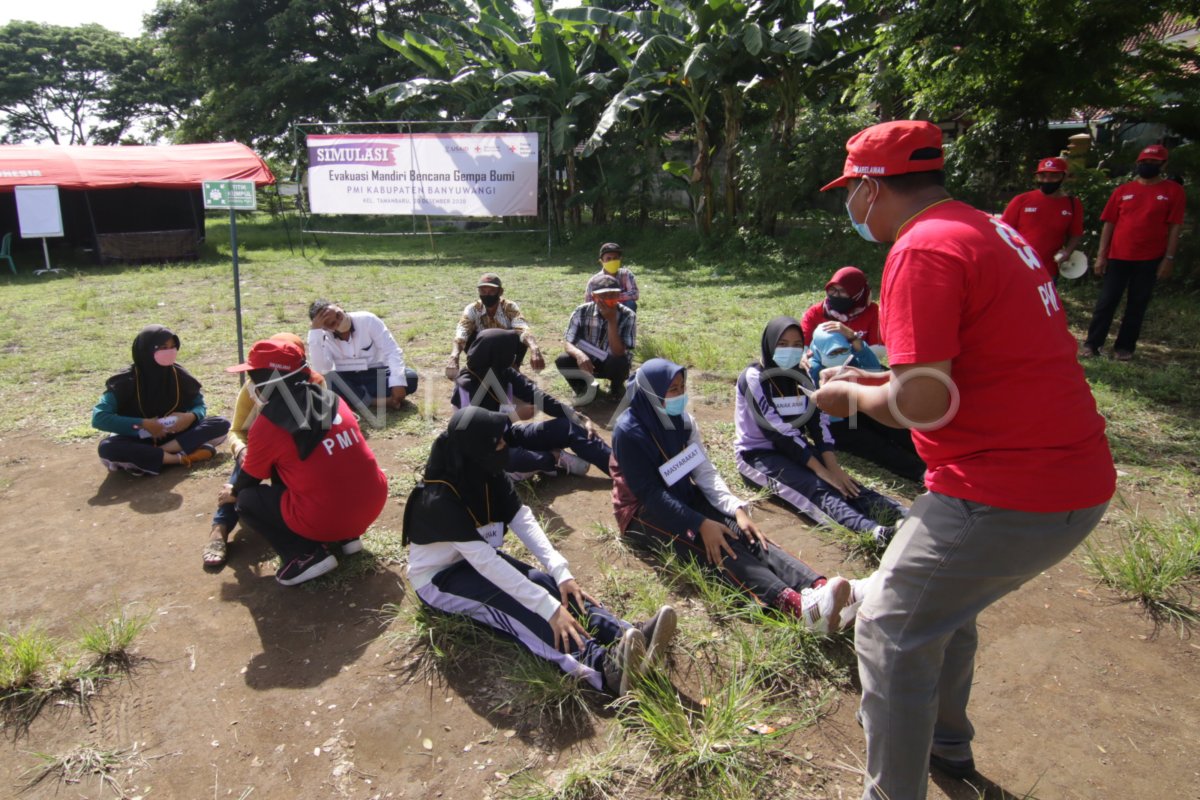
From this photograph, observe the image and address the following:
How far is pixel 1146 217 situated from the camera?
618 cm

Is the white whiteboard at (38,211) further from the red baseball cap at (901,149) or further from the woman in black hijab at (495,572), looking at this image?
the red baseball cap at (901,149)

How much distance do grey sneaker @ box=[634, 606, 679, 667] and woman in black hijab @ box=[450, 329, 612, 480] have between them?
77.7 inches

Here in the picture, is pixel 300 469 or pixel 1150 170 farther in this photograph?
pixel 1150 170

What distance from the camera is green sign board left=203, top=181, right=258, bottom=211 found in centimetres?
561

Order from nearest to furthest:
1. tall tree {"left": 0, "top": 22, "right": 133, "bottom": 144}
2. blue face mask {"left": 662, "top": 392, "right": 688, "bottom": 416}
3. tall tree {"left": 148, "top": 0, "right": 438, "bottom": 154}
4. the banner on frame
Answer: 1. blue face mask {"left": 662, "top": 392, "right": 688, "bottom": 416}
2. the banner on frame
3. tall tree {"left": 148, "top": 0, "right": 438, "bottom": 154}
4. tall tree {"left": 0, "top": 22, "right": 133, "bottom": 144}

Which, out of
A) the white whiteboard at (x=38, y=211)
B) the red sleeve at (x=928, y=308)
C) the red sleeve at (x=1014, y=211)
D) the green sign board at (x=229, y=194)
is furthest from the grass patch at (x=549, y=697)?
the white whiteboard at (x=38, y=211)

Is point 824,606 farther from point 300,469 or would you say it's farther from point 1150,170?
point 1150,170

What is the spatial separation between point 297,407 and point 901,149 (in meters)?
2.58

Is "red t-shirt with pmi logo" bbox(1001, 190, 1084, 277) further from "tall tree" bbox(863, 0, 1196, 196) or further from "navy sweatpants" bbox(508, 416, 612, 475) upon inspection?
"navy sweatpants" bbox(508, 416, 612, 475)

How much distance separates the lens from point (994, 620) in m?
3.09

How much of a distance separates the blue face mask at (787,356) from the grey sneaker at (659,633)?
1.96 metres

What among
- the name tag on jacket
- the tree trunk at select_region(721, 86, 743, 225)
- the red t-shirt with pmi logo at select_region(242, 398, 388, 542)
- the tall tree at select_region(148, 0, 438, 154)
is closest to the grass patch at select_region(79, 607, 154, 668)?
the red t-shirt with pmi logo at select_region(242, 398, 388, 542)

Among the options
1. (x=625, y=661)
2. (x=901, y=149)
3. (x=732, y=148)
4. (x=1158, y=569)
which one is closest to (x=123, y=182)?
(x=732, y=148)

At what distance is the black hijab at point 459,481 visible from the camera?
2.77 meters
